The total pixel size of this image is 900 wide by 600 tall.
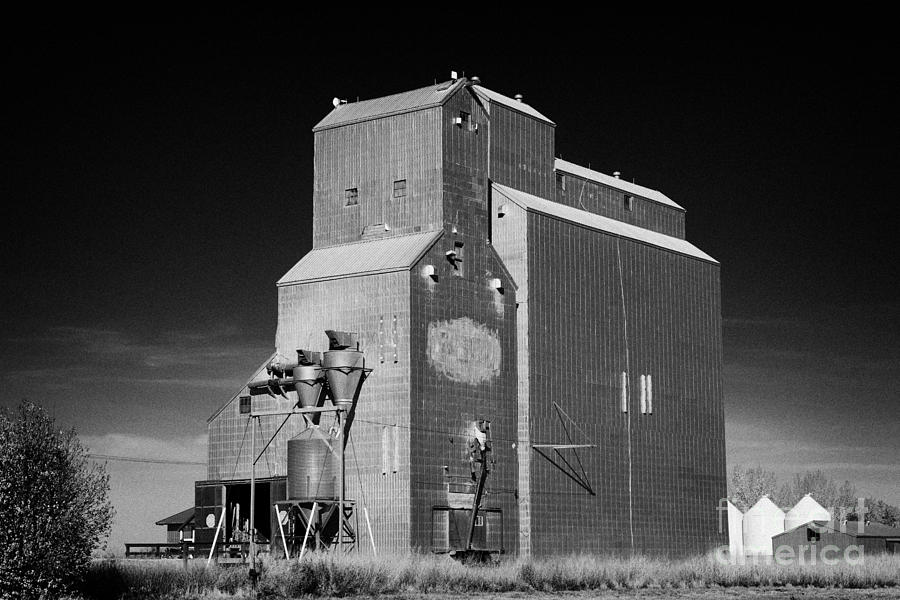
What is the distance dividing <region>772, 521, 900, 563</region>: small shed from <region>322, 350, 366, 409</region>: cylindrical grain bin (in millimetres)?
41990

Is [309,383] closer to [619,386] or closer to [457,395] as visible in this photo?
[457,395]

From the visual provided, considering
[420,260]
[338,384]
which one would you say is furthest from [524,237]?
[338,384]

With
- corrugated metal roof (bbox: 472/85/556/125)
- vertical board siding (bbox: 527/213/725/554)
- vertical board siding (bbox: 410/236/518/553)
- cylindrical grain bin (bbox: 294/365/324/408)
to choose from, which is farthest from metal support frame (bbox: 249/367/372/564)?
corrugated metal roof (bbox: 472/85/556/125)

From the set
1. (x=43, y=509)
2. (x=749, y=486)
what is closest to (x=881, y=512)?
(x=749, y=486)

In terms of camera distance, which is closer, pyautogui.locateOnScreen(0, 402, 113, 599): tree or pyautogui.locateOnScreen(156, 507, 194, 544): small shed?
pyautogui.locateOnScreen(0, 402, 113, 599): tree

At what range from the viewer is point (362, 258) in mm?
69875

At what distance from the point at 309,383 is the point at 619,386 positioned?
68.2ft

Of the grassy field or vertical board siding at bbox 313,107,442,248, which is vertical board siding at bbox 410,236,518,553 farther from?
the grassy field

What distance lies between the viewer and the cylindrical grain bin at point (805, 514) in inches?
Result: 4547

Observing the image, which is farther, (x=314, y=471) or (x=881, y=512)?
(x=881, y=512)

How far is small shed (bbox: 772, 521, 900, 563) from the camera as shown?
95688 mm

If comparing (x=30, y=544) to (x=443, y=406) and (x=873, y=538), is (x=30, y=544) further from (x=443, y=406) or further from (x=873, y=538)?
(x=873, y=538)

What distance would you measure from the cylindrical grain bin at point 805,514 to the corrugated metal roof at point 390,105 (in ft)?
201

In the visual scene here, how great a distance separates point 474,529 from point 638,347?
61.9 ft
